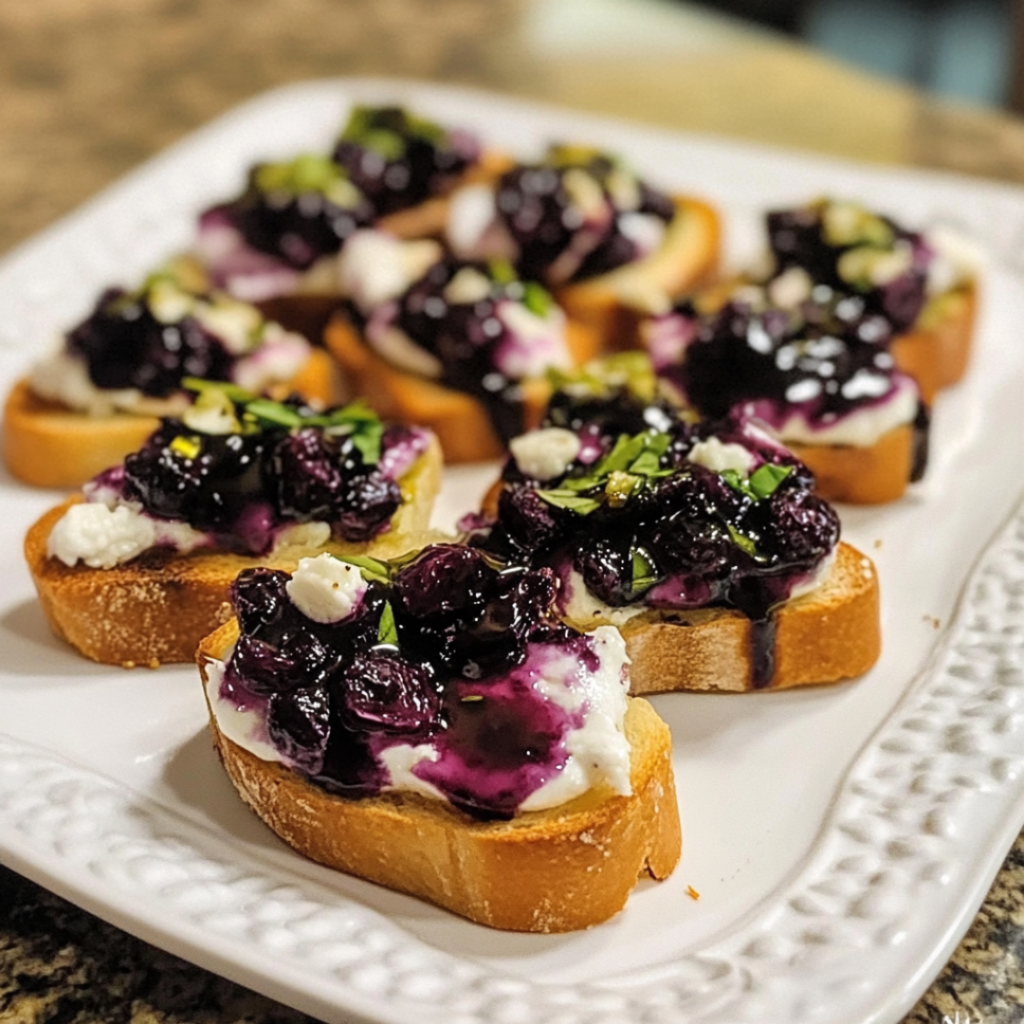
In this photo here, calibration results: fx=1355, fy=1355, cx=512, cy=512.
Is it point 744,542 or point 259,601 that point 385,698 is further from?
point 744,542

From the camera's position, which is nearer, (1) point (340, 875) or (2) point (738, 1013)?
(2) point (738, 1013)

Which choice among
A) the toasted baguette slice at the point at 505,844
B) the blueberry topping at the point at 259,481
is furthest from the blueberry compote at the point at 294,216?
the toasted baguette slice at the point at 505,844

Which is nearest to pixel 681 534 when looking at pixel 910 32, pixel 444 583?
pixel 444 583

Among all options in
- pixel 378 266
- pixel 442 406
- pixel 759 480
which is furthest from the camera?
pixel 378 266

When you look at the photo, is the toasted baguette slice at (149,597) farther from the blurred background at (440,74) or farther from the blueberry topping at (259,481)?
the blurred background at (440,74)

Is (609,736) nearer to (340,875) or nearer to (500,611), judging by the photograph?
(500,611)

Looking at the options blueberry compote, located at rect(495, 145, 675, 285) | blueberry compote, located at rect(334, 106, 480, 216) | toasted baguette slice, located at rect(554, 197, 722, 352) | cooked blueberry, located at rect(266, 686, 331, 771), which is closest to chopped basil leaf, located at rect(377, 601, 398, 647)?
cooked blueberry, located at rect(266, 686, 331, 771)

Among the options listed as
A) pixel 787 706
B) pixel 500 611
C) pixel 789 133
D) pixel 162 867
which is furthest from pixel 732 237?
pixel 162 867
